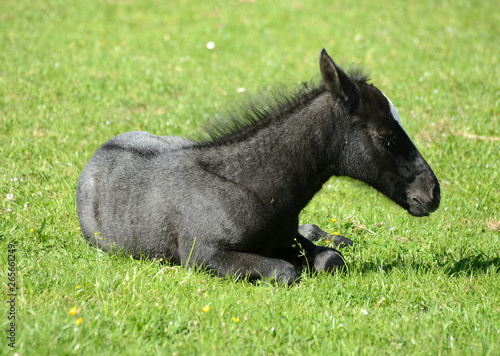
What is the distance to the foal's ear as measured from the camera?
16.2ft

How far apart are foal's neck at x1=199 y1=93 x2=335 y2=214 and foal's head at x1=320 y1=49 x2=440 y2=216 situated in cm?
15

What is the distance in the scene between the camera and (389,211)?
687cm

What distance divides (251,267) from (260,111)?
1.49m

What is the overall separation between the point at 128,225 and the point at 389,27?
964 cm

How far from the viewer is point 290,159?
5.11 meters

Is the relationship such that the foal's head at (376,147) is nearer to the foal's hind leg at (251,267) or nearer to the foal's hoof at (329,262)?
the foal's hoof at (329,262)

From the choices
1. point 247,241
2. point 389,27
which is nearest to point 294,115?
point 247,241

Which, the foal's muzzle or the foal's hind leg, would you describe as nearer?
the foal's hind leg

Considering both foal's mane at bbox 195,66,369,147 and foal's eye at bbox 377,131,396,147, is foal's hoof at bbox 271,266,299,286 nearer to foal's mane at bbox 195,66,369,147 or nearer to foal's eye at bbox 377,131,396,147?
foal's mane at bbox 195,66,369,147

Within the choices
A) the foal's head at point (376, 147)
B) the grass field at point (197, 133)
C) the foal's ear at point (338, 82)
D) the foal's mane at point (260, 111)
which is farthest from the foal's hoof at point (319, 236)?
the foal's ear at point (338, 82)

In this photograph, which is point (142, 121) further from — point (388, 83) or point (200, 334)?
point (200, 334)

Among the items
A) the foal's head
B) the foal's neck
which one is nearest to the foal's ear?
the foal's head

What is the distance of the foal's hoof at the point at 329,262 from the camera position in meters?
5.29

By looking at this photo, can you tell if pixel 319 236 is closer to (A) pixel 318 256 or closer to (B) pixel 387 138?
(A) pixel 318 256
